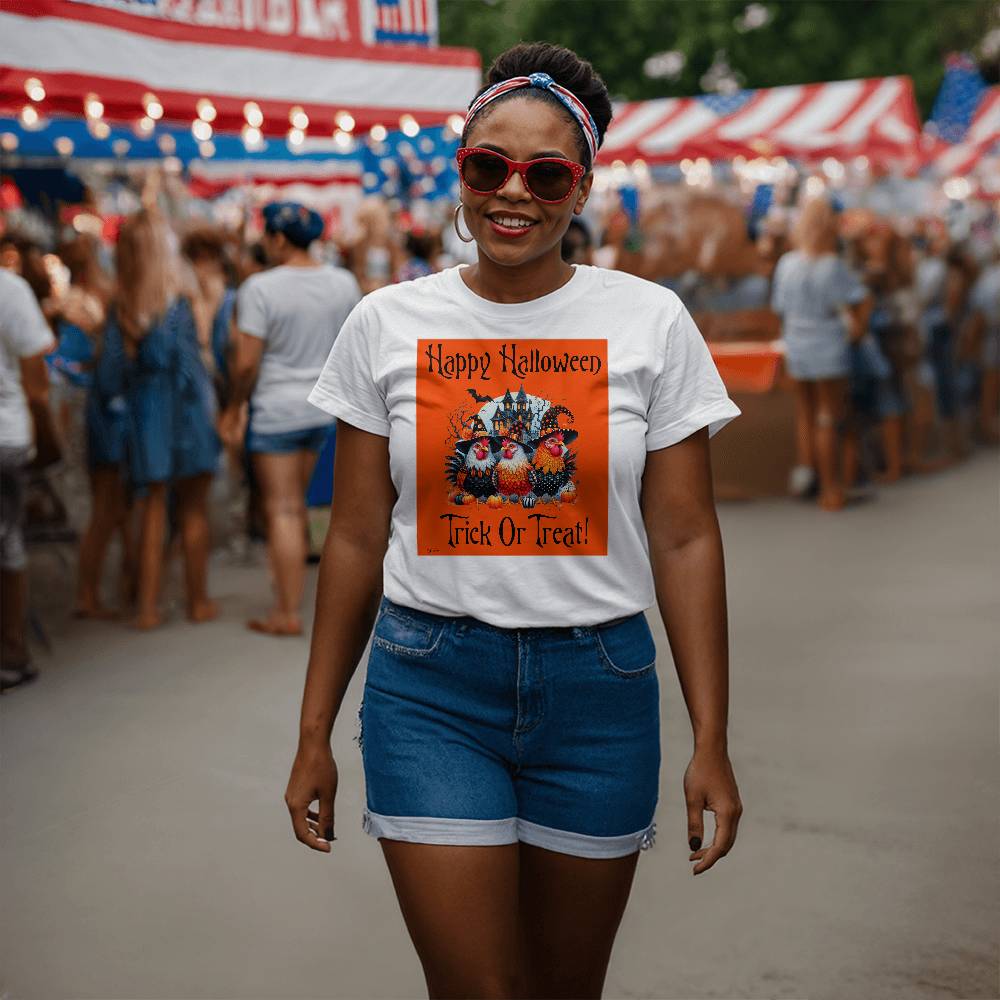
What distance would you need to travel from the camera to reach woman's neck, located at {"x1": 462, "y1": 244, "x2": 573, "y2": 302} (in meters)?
2.32

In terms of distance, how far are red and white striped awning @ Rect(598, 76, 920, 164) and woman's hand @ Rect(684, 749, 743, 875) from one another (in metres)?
13.8

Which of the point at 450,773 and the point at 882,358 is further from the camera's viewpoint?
the point at 882,358

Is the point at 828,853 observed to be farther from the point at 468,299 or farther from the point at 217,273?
the point at 217,273

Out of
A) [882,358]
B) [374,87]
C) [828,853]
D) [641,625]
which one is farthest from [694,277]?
[641,625]

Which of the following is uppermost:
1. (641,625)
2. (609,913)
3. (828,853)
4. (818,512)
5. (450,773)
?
(641,625)

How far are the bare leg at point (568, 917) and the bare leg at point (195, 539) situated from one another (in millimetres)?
5251

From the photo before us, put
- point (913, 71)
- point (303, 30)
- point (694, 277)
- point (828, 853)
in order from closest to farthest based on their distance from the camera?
1. point (828, 853)
2. point (303, 30)
3. point (694, 277)
4. point (913, 71)

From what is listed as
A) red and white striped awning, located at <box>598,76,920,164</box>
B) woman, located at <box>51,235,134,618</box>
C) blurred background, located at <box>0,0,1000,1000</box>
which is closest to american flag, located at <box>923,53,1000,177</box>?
red and white striped awning, located at <box>598,76,920,164</box>

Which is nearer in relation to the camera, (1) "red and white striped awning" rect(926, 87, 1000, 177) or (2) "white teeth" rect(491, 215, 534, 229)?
(2) "white teeth" rect(491, 215, 534, 229)

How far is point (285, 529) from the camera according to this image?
708 centimetres

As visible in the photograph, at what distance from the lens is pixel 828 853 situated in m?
4.32

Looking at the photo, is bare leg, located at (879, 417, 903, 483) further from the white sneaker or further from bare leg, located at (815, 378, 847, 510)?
bare leg, located at (815, 378, 847, 510)

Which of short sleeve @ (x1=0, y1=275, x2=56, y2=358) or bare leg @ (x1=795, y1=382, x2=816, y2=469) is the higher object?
short sleeve @ (x1=0, y1=275, x2=56, y2=358)

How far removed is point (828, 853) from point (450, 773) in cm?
236
